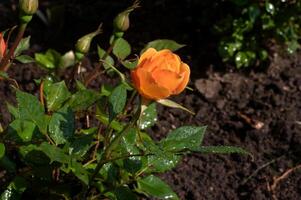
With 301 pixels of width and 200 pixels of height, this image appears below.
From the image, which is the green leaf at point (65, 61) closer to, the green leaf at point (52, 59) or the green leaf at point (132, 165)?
the green leaf at point (52, 59)

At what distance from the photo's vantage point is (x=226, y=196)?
195 cm

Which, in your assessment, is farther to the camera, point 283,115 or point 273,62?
point 273,62

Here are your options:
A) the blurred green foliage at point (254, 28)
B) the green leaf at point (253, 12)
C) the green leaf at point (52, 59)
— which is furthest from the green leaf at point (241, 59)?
the green leaf at point (52, 59)

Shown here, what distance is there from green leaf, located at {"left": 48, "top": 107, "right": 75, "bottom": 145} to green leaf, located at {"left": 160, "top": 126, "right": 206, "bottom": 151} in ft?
0.60

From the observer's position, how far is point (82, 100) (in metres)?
1.40

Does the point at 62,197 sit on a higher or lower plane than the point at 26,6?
lower

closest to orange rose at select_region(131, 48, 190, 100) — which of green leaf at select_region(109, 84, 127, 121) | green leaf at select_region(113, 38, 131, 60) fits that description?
green leaf at select_region(109, 84, 127, 121)

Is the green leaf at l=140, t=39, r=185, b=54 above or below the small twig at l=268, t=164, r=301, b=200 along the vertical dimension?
above

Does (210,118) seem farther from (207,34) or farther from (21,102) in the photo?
(21,102)

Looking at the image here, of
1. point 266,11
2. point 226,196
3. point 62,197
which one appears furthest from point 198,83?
point 62,197

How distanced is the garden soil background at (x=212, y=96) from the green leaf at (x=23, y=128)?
71 centimetres

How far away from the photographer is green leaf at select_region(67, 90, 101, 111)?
1.38 meters

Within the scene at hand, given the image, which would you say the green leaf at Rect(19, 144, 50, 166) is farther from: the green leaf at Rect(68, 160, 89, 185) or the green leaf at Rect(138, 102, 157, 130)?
the green leaf at Rect(138, 102, 157, 130)

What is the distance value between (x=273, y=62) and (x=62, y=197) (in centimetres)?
132
